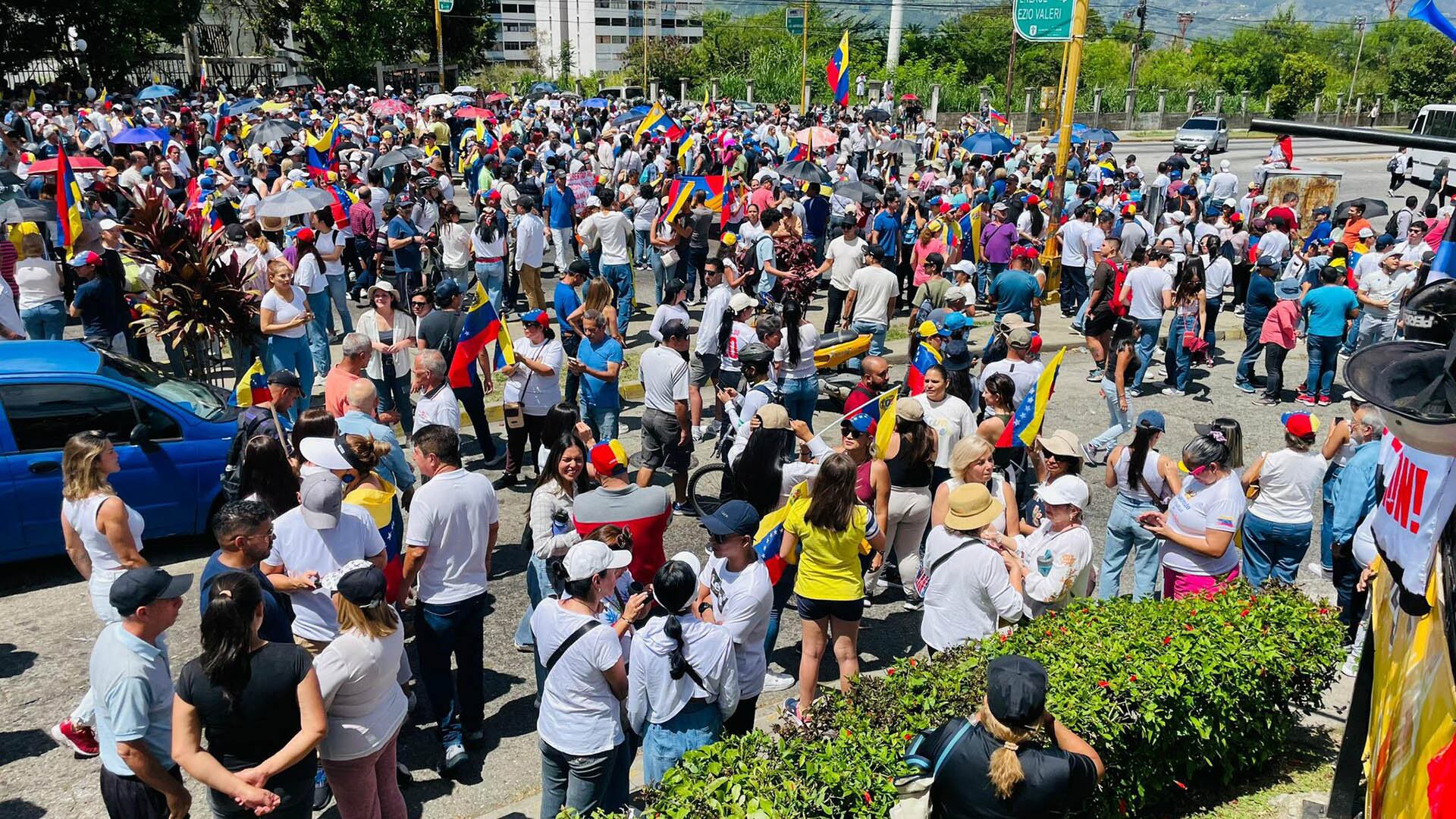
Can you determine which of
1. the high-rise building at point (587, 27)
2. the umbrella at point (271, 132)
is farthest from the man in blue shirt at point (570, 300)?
the high-rise building at point (587, 27)

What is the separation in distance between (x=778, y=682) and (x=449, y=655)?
2038 millimetres

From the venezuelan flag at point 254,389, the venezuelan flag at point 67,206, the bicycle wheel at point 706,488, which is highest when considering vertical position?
the venezuelan flag at point 67,206

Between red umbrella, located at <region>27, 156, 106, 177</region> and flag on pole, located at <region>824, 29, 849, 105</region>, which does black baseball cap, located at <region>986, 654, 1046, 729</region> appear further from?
flag on pole, located at <region>824, 29, 849, 105</region>

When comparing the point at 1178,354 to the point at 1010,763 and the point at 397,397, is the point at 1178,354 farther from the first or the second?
the point at 1010,763

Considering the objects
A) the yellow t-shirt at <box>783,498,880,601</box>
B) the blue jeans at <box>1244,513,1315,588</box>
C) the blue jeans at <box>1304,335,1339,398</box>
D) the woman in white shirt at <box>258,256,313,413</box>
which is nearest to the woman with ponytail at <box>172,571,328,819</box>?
the yellow t-shirt at <box>783,498,880,601</box>

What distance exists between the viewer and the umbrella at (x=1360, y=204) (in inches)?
669

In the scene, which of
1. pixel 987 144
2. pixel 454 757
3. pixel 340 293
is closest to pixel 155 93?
pixel 340 293

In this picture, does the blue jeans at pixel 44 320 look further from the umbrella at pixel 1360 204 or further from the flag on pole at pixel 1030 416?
the umbrella at pixel 1360 204

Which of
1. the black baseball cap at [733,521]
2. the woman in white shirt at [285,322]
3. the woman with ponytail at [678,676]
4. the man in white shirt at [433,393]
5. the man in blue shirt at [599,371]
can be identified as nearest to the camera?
the woman with ponytail at [678,676]

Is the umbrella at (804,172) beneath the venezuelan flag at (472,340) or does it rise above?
above

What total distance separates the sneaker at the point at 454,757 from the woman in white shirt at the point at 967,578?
2595mm

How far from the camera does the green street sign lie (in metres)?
15.9

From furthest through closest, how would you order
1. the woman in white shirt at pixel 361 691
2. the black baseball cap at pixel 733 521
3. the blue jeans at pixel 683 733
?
1. the black baseball cap at pixel 733 521
2. the blue jeans at pixel 683 733
3. the woman in white shirt at pixel 361 691

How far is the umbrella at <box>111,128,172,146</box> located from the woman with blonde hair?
745 inches
